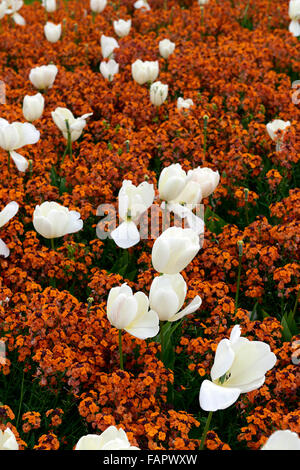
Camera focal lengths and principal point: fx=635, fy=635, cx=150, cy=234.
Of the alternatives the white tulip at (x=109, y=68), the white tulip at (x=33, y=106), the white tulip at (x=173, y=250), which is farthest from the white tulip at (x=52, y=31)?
the white tulip at (x=173, y=250)

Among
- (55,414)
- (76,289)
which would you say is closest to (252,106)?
(76,289)

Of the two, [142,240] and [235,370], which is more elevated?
[235,370]

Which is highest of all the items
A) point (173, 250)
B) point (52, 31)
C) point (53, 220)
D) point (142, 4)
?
point (173, 250)

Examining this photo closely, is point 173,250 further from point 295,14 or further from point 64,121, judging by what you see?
point 295,14

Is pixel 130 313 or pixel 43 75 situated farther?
pixel 43 75

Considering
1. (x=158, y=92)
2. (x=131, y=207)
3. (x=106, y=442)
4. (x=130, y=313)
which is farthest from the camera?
(x=158, y=92)

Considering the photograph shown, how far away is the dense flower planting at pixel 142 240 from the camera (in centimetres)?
231

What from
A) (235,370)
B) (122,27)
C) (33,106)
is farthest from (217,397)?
(122,27)

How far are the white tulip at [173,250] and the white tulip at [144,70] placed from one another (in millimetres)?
2540

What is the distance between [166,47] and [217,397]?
383 centimetres

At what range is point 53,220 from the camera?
9.33 ft

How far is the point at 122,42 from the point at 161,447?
436 cm

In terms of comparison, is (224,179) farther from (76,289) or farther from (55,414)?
(55,414)

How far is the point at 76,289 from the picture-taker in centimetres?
311
